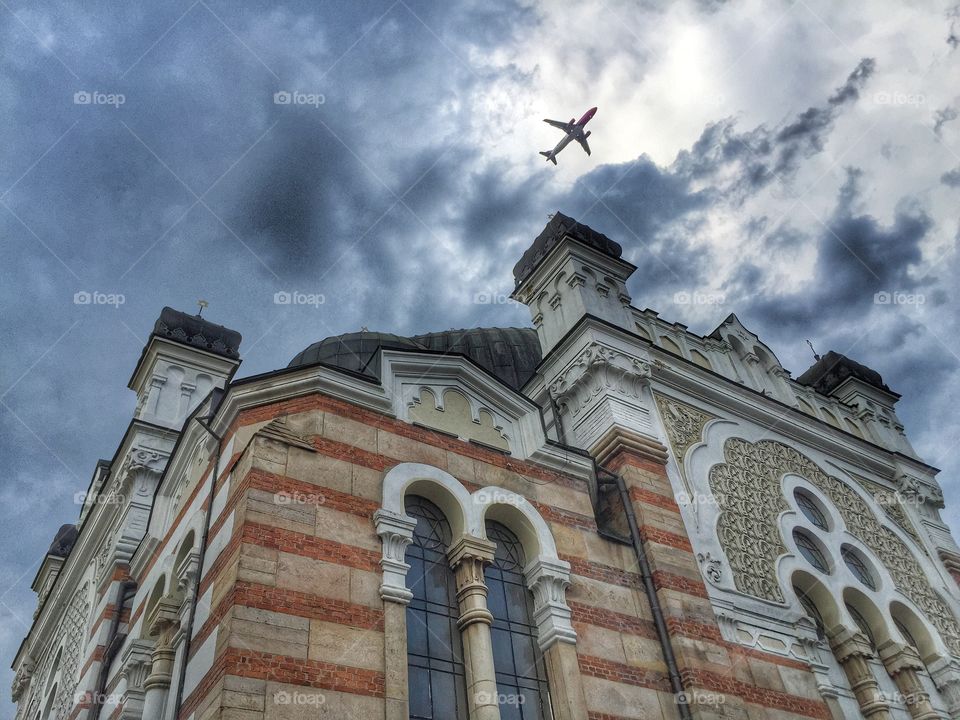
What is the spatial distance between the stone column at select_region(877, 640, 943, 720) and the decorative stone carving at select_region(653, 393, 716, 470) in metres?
4.69

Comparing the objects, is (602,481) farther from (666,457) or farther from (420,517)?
(420,517)

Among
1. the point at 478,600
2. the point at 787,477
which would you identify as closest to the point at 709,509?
the point at 787,477

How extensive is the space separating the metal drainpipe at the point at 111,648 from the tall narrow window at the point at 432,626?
616 cm

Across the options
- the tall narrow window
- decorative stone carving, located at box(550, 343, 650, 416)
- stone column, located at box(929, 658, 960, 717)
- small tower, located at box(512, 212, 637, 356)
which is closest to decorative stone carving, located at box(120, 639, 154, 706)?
the tall narrow window

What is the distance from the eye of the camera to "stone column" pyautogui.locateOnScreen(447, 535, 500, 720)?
941 cm

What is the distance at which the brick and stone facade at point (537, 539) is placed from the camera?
9.24m

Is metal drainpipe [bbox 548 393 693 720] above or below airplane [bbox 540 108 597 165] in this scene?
below

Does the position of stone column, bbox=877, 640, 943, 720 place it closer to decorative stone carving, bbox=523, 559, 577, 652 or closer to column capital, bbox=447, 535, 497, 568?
decorative stone carving, bbox=523, 559, 577, 652

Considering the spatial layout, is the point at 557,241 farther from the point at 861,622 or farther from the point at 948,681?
the point at 948,681

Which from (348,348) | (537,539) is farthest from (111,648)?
(348,348)

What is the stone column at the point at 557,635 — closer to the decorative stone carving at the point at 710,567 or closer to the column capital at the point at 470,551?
the column capital at the point at 470,551

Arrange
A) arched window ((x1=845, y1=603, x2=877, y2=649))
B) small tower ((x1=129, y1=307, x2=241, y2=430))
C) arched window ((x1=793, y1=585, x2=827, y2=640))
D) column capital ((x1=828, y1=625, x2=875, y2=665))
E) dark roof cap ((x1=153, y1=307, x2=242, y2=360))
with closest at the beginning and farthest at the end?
1. column capital ((x1=828, y1=625, x2=875, y2=665))
2. arched window ((x1=793, y1=585, x2=827, y2=640))
3. arched window ((x1=845, y1=603, x2=877, y2=649))
4. small tower ((x1=129, y1=307, x2=241, y2=430))
5. dark roof cap ((x1=153, y1=307, x2=242, y2=360))

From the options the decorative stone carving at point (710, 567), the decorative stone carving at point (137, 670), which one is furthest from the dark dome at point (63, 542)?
the decorative stone carving at point (710, 567)

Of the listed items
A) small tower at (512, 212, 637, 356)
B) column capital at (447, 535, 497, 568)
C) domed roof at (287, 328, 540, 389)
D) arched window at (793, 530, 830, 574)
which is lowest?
column capital at (447, 535, 497, 568)
